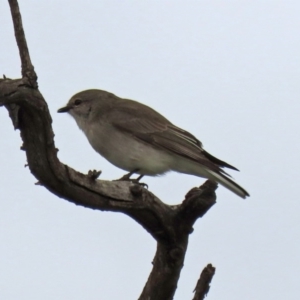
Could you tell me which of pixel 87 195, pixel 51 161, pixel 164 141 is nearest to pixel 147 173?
pixel 164 141

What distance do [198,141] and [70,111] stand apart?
234 centimetres

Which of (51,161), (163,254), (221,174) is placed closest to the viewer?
(51,161)

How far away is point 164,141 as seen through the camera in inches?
422

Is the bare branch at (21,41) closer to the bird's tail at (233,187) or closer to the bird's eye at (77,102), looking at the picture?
the bird's tail at (233,187)

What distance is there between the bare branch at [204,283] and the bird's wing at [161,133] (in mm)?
2808

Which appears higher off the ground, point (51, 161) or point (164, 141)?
point (164, 141)

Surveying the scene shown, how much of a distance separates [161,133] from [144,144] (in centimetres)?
40

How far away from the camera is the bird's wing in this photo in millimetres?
10328

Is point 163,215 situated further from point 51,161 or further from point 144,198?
point 51,161

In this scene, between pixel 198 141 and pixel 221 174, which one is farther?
pixel 198 141

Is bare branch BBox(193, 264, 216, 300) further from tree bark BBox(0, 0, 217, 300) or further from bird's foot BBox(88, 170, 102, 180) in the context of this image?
bird's foot BBox(88, 170, 102, 180)

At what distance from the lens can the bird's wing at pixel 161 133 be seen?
33.9 feet

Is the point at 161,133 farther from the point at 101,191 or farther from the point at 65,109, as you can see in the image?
the point at 101,191

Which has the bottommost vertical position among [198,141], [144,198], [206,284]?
[206,284]
